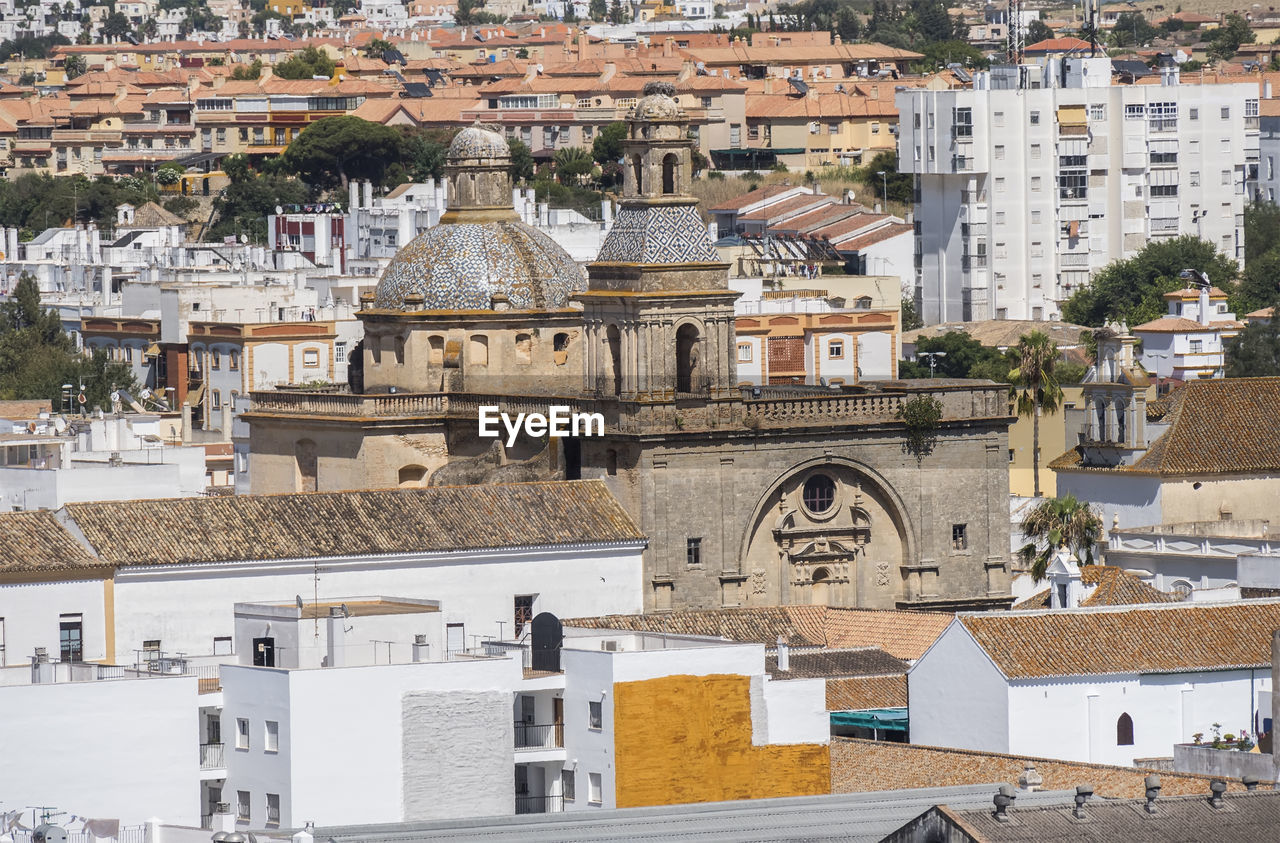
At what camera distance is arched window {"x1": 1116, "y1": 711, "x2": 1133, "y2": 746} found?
172 feet

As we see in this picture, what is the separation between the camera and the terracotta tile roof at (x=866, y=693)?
5388cm

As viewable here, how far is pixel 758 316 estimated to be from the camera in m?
107

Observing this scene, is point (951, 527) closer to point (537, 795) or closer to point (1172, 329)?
point (537, 795)

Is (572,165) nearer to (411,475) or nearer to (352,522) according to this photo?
(411,475)

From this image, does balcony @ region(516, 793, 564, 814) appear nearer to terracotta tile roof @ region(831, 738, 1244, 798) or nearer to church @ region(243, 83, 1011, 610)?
terracotta tile roof @ region(831, 738, 1244, 798)

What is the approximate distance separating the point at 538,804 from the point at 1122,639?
9.76 m

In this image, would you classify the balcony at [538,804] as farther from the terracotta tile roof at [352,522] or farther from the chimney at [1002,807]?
the chimney at [1002,807]

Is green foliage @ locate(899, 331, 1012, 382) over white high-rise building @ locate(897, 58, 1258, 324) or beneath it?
beneath

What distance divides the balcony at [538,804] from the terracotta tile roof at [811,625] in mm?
9282

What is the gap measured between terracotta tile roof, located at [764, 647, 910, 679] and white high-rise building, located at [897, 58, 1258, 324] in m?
87.4

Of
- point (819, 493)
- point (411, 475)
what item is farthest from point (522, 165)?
point (819, 493)

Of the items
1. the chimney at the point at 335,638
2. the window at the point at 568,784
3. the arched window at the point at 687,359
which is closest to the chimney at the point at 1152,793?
the window at the point at 568,784

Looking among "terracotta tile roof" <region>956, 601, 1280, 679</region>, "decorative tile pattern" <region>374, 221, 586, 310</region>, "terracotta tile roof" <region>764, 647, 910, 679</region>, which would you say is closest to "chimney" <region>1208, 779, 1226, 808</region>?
"terracotta tile roof" <region>956, 601, 1280, 679</region>

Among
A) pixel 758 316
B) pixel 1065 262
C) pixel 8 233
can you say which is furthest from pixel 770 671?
pixel 8 233
